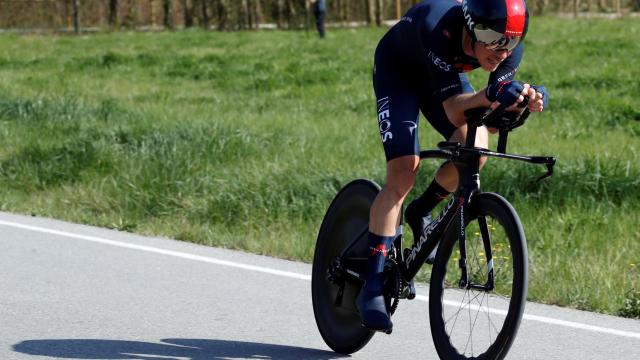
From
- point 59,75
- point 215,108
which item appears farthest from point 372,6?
point 215,108

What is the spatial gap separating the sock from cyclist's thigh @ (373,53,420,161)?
0.33 m

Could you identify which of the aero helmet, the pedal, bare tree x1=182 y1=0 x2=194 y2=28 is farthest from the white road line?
bare tree x1=182 y1=0 x2=194 y2=28

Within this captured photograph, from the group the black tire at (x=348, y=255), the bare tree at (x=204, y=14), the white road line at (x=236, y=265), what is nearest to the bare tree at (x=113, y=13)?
the bare tree at (x=204, y=14)

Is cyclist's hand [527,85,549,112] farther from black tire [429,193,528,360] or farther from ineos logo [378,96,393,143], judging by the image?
ineos logo [378,96,393,143]

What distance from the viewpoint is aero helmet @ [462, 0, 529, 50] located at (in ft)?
16.0

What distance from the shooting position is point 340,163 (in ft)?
36.9

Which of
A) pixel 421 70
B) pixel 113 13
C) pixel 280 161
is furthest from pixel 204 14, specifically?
pixel 421 70

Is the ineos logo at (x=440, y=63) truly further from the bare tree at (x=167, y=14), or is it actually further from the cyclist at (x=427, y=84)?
the bare tree at (x=167, y=14)

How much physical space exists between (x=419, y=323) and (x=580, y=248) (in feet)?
6.92

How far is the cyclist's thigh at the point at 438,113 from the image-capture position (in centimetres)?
556

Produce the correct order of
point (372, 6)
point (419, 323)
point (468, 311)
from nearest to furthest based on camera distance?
point (468, 311)
point (419, 323)
point (372, 6)

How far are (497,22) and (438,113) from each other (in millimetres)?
791

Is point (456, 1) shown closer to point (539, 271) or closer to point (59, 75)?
point (539, 271)

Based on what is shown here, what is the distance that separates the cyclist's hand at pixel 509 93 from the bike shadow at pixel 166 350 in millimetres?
1711
